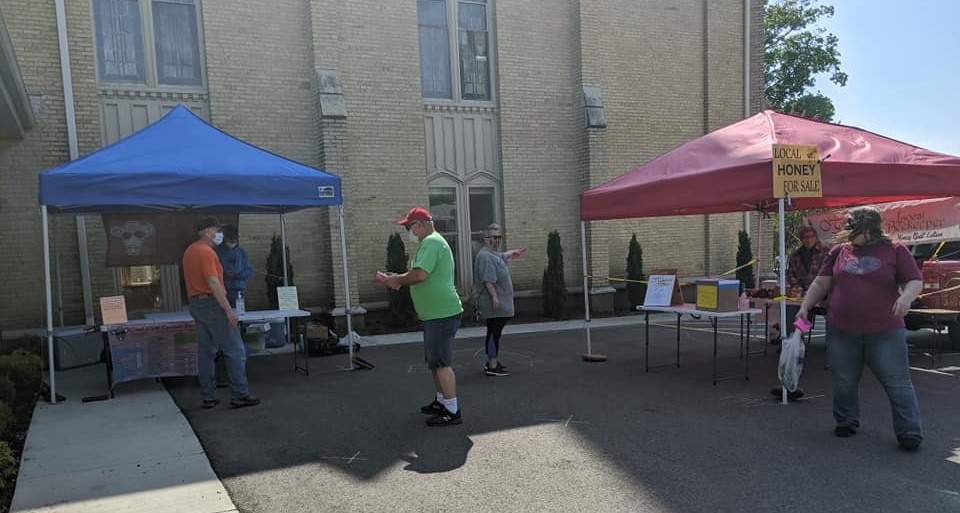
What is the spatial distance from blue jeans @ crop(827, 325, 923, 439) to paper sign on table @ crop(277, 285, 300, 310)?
5.96m

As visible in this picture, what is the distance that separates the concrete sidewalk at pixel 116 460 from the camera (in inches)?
152

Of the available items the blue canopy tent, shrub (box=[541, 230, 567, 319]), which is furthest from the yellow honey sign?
shrub (box=[541, 230, 567, 319])

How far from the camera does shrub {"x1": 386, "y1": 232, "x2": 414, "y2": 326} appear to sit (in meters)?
11.3

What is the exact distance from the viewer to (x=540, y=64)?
12891 millimetres

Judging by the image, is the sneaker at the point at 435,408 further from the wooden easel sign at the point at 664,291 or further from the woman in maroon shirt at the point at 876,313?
the woman in maroon shirt at the point at 876,313

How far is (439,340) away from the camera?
5199mm

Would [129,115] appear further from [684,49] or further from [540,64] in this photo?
[684,49]

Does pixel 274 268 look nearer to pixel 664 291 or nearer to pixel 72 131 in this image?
pixel 72 131

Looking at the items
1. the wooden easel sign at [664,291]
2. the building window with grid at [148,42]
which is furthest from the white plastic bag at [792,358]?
the building window with grid at [148,42]

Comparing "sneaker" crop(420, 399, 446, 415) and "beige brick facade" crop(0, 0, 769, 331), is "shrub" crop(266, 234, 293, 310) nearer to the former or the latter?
"beige brick facade" crop(0, 0, 769, 331)

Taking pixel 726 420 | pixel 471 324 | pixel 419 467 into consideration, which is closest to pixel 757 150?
pixel 726 420

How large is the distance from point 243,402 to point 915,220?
985 centimetres

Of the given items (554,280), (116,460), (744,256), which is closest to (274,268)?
(554,280)

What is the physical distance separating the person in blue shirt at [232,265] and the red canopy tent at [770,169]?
5197mm
